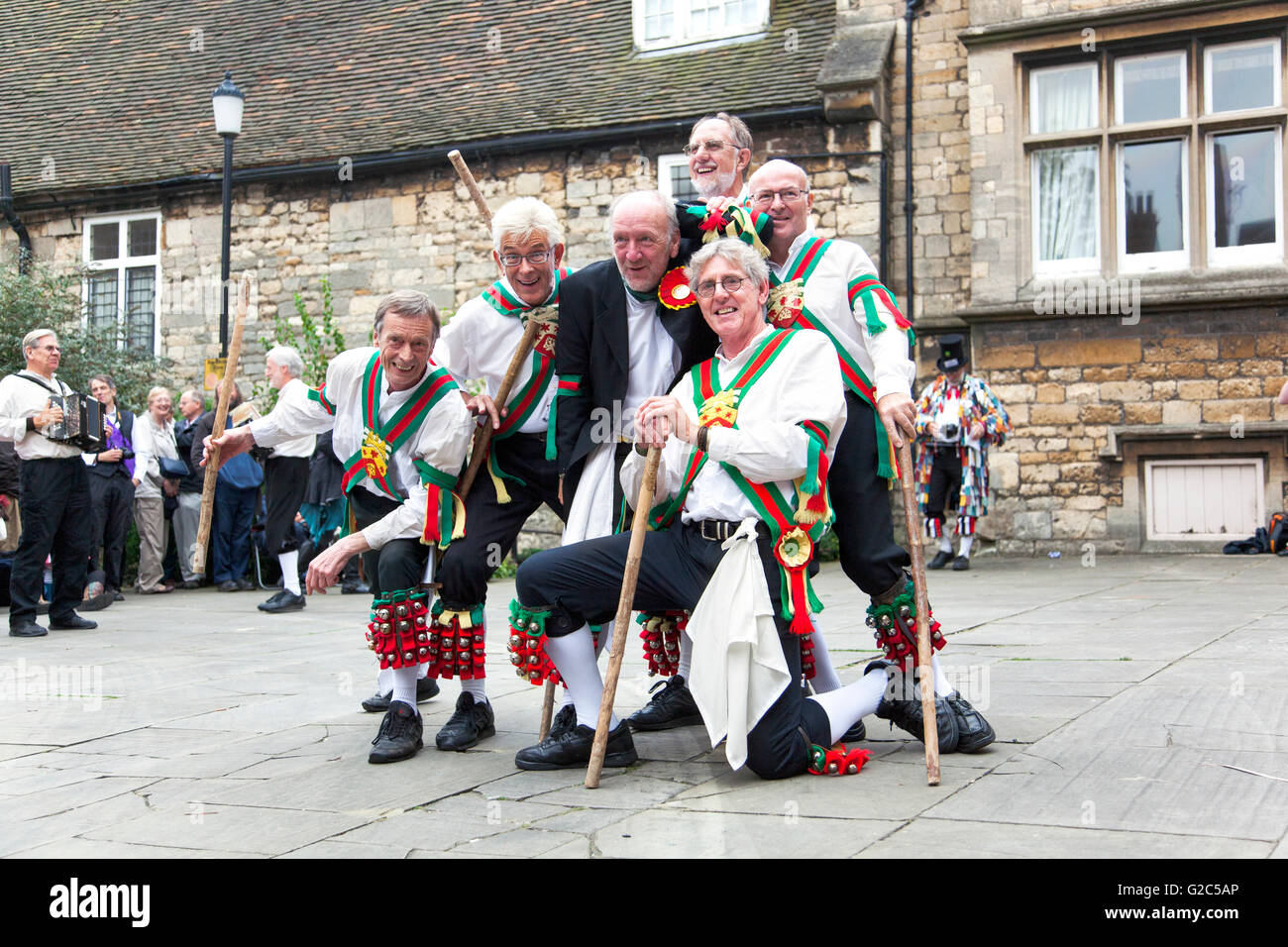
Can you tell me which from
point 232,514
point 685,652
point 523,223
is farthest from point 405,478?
point 232,514

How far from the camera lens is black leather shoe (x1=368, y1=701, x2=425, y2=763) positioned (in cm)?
462

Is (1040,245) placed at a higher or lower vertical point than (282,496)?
higher

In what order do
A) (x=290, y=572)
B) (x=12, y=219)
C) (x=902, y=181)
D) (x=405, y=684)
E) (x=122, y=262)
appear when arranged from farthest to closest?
(x=12, y=219)
(x=122, y=262)
(x=902, y=181)
(x=290, y=572)
(x=405, y=684)

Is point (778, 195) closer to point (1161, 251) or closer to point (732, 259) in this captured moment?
point (732, 259)

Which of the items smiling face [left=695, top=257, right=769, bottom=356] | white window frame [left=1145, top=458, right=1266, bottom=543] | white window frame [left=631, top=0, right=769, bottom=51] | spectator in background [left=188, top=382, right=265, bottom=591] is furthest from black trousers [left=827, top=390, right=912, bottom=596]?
white window frame [left=631, top=0, right=769, bottom=51]

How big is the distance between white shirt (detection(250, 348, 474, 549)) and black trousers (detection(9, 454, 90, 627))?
4465mm

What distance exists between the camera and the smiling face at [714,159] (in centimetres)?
515

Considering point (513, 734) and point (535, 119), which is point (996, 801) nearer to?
point (513, 734)

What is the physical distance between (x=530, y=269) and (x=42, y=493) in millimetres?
5577

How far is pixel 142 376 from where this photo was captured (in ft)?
53.3

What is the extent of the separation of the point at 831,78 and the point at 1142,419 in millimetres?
4560

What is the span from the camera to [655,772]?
4324 mm

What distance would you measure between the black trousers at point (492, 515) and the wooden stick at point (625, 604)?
2.58 ft

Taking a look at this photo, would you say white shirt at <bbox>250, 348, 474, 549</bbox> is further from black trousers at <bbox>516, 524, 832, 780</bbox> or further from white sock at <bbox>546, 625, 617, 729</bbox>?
white sock at <bbox>546, 625, 617, 729</bbox>
